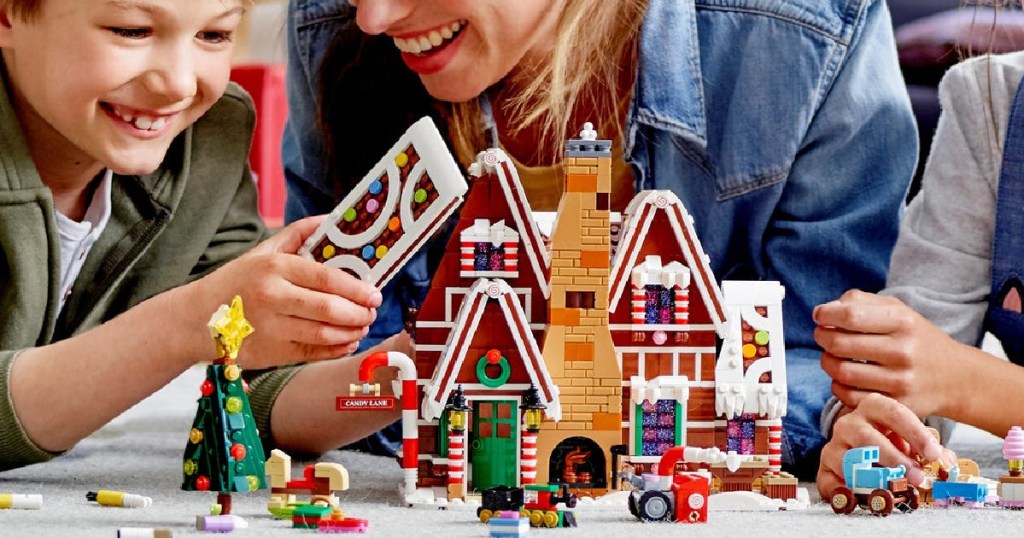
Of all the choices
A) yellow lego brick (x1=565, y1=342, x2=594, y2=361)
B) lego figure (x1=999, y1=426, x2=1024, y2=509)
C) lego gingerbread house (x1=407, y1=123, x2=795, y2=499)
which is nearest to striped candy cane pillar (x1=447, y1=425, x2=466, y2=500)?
lego gingerbread house (x1=407, y1=123, x2=795, y2=499)

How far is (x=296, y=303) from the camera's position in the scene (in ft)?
3.67

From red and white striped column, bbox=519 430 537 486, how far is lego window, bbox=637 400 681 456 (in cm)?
9

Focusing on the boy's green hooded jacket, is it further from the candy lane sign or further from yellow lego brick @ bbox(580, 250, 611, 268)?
yellow lego brick @ bbox(580, 250, 611, 268)

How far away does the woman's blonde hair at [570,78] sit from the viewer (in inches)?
56.3

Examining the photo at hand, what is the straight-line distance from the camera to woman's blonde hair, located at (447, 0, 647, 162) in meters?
1.43

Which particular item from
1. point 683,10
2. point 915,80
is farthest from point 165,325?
point 915,80

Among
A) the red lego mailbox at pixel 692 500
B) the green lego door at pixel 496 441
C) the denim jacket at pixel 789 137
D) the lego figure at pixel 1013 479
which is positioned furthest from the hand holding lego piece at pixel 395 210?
the lego figure at pixel 1013 479

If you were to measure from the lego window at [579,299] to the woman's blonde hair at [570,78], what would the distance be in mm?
357

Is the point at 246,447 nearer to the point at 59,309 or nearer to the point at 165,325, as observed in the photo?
the point at 165,325

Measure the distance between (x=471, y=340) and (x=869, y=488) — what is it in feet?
1.12

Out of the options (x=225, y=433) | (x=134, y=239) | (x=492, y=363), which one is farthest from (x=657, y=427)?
(x=134, y=239)

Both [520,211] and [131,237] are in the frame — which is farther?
[131,237]

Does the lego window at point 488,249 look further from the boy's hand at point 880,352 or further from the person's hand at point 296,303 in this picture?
the boy's hand at point 880,352

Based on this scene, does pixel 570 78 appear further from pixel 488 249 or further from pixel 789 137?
pixel 488 249
